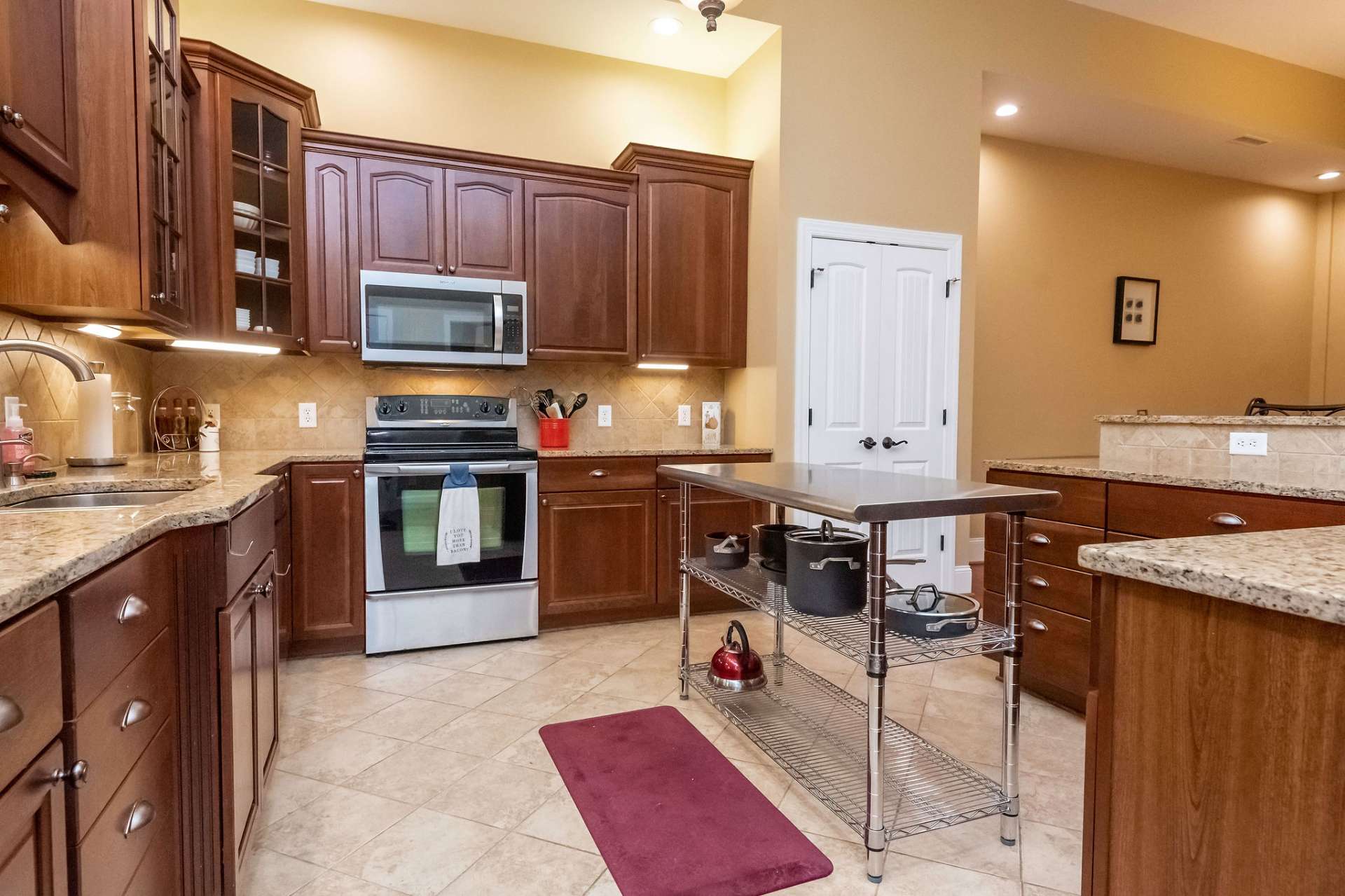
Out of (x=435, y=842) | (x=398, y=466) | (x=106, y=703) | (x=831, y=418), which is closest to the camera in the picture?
(x=106, y=703)

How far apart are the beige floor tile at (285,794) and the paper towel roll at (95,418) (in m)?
1.17

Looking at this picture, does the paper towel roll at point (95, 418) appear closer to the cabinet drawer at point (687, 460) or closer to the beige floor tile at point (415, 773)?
the beige floor tile at point (415, 773)

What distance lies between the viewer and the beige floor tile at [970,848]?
5.71 ft

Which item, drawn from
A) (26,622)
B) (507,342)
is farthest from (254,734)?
(507,342)

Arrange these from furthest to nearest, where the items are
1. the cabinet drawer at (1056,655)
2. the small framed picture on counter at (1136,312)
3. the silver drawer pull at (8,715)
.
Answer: the small framed picture on counter at (1136,312)
the cabinet drawer at (1056,655)
the silver drawer pull at (8,715)

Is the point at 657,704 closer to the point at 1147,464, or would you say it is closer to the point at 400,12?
the point at 1147,464

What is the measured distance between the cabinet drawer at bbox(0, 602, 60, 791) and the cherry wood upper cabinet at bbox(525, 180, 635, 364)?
9.47 feet

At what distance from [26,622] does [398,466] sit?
237 cm

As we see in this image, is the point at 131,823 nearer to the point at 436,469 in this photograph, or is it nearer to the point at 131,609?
the point at 131,609

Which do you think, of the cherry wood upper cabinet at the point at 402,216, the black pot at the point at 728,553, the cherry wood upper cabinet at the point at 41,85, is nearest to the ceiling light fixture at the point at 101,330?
the cherry wood upper cabinet at the point at 41,85

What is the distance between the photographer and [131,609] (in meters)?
1.13

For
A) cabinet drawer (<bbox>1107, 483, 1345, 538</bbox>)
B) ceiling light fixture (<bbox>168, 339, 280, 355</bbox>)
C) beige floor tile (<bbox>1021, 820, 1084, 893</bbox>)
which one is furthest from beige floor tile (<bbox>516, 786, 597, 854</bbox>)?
ceiling light fixture (<bbox>168, 339, 280, 355</bbox>)

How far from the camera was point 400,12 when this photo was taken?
3652 mm

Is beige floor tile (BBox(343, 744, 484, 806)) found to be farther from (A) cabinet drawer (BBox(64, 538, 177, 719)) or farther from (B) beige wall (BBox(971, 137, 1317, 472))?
(B) beige wall (BBox(971, 137, 1317, 472))
